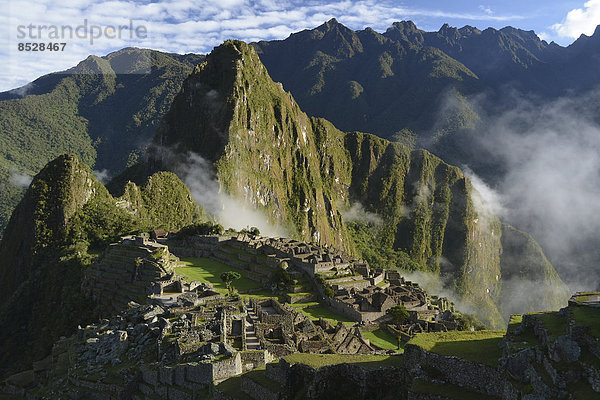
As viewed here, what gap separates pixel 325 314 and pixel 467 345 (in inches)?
1473

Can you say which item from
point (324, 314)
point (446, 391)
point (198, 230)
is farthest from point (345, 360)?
point (198, 230)

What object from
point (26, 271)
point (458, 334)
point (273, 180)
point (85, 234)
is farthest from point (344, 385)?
point (273, 180)

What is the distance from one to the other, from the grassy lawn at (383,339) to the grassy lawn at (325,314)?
2845 mm

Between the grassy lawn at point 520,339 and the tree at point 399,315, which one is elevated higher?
the grassy lawn at point 520,339

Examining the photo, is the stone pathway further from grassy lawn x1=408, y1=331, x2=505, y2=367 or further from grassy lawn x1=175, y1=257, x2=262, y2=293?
grassy lawn x1=175, y1=257, x2=262, y2=293

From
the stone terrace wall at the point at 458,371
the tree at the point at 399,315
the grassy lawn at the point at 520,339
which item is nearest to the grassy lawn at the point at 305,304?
the tree at the point at 399,315

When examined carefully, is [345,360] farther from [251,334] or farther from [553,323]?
[251,334]

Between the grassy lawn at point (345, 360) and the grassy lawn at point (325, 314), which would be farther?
the grassy lawn at point (325, 314)

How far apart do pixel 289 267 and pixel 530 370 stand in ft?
176

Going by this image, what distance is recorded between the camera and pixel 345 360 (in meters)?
17.9

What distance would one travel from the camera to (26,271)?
93.8 meters

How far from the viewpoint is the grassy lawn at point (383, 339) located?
142 ft

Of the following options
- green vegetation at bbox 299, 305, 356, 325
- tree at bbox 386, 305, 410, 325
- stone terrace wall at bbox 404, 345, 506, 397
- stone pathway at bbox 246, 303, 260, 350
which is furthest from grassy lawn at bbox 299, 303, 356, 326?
stone terrace wall at bbox 404, 345, 506, 397

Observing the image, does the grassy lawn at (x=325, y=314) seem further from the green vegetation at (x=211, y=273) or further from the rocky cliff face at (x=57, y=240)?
the rocky cliff face at (x=57, y=240)
